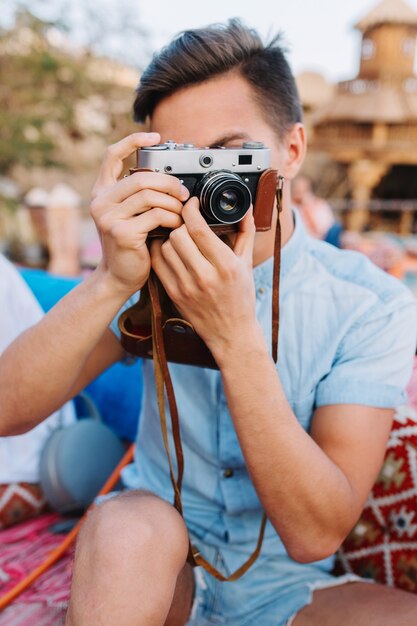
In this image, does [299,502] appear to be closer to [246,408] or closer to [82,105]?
[246,408]

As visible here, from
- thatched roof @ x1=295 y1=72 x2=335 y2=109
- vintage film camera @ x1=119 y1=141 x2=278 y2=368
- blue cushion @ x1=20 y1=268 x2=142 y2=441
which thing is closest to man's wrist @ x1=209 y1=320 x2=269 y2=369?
vintage film camera @ x1=119 y1=141 x2=278 y2=368

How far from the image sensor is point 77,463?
1650 millimetres

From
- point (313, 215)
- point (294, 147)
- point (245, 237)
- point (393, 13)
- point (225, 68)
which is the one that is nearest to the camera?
point (245, 237)

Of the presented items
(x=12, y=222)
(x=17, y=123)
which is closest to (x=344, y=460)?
(x=12, y=222)

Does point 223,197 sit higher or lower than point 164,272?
higher

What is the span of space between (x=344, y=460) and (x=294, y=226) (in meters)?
0.55

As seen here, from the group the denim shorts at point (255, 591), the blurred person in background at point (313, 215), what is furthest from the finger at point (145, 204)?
the blurred person in background at point (313, 215)

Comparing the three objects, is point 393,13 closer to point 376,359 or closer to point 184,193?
point 376,359

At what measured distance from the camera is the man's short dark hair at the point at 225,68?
1215 millimetres

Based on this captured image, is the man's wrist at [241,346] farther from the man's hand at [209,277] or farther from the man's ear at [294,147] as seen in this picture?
the man's ear at [294,147]

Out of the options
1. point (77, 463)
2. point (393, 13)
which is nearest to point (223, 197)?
point (77, 463)

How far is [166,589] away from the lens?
922 mm

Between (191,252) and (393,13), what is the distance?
15806mm

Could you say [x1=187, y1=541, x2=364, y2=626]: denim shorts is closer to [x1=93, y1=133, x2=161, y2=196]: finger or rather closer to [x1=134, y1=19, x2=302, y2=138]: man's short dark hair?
[x1=93, y1=133, x2=161, y2=196]: finger
